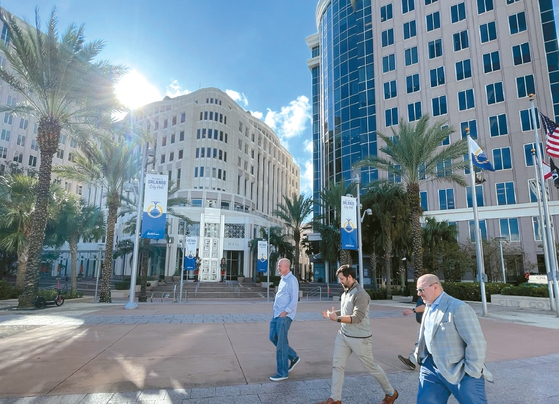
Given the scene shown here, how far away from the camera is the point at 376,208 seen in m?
25.7

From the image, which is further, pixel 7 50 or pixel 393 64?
pixel 393 64

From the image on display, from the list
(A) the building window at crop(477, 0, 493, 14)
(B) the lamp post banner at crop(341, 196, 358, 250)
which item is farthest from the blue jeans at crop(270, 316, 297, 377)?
(A) the building window at crop(477, 0, 493, 14)

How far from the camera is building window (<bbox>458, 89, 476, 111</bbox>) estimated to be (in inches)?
1468

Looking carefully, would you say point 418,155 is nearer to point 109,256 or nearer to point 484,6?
point 109,256

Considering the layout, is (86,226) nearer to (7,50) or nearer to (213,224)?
(7,50)

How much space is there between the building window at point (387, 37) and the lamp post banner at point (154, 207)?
3901 centimetres

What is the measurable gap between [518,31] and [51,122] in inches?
1699

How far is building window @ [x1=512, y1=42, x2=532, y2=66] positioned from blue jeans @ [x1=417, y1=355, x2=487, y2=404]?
141ft

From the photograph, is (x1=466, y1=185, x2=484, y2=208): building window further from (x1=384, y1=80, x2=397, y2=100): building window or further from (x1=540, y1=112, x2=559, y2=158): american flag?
(x1=540, y1=112, x2=559, y2=158): american flag

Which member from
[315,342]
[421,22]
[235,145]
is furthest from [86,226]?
[421,22]

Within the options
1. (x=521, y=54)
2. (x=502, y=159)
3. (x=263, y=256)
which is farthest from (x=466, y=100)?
(x=263, y=256)

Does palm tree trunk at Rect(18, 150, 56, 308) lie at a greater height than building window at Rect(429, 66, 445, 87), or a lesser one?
lesser

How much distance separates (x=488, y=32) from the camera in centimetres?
3728

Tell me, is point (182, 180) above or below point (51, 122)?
above
